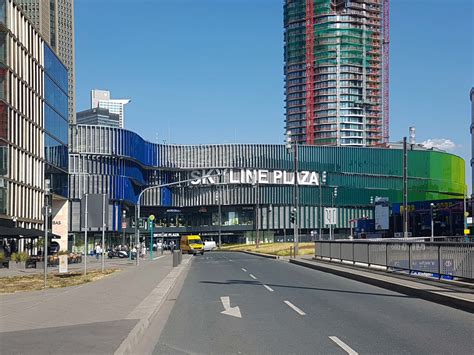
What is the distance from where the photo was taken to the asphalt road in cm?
1004

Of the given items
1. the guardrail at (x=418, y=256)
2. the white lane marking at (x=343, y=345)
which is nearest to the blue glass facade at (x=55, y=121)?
the guardrail at (x=418, y=256)

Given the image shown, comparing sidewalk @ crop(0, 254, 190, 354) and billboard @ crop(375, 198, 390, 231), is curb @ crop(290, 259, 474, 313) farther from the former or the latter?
billboard @ crop(375, 198, 390, 231)

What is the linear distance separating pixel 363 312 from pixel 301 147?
10873cm

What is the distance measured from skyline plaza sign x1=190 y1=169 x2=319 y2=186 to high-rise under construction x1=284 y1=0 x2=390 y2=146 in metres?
62.7

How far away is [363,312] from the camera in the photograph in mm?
14328

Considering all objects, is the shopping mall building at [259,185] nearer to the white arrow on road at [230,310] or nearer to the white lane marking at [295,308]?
the white arrow on road at [230,310]

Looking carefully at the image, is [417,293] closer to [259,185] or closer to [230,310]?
[230,310]

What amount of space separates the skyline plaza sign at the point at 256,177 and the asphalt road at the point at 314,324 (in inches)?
3805

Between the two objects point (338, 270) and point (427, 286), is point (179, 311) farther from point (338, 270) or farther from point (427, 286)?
point (338, 270)

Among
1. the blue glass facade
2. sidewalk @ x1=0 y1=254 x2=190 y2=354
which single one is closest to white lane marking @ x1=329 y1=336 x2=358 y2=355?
sidewalk @ x1=0 y1=254 x2=190 y2=354

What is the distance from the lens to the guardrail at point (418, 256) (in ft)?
57.2

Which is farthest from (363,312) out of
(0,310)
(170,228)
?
(170,228)

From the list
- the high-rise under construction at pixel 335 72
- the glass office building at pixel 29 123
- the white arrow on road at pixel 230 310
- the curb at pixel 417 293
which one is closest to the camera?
the curb at pixel 417 293

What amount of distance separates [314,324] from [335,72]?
176398mm
